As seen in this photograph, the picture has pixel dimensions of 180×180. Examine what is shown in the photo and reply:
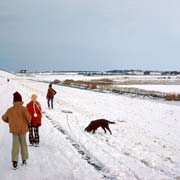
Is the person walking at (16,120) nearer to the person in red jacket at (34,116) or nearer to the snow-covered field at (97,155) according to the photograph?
the snow-covered field at (97,155)

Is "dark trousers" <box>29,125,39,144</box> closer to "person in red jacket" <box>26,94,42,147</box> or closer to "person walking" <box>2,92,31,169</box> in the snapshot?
"person in red jacket" <box>26,94,42,147</box>

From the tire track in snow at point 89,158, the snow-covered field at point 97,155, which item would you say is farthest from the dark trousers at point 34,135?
the tire track in snow at point 89,158

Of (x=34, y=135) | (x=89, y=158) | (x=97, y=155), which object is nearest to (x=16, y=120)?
(x=89, y=158)

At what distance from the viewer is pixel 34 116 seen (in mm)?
12078

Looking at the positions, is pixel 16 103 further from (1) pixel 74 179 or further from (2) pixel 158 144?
(2) pixel 158 144

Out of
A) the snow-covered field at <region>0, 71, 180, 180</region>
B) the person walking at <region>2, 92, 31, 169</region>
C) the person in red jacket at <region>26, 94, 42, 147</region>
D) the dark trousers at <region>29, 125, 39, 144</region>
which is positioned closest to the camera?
the snow-covered field at <region>0, 71, 180, 180</region>

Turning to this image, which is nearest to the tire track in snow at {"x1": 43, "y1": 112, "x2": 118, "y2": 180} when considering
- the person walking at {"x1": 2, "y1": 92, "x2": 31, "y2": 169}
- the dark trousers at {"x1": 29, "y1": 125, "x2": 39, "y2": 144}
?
the dark trousers at {"x1": 29, "y1": 125, "x2": 39, "y2": 144}

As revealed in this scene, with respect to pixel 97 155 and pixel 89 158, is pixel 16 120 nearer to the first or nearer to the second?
pixel 89 158

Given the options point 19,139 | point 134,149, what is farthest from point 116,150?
point 19,139

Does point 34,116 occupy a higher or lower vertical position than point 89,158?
higher

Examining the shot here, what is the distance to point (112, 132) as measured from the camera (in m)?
16.3

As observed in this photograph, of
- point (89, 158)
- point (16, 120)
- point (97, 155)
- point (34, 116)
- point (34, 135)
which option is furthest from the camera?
point (34, 135)

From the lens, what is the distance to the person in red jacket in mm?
11898

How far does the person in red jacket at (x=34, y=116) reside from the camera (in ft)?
39.0
